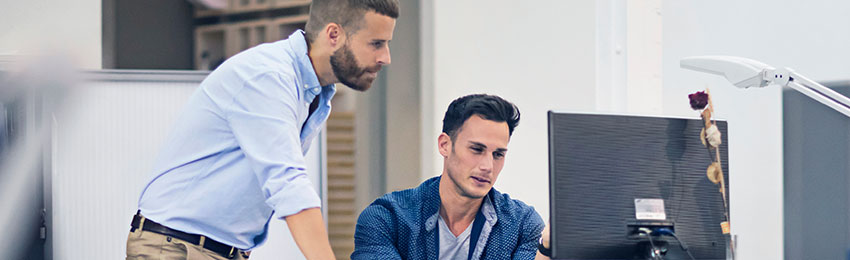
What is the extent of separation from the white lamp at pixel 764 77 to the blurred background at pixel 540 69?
4.97 feet

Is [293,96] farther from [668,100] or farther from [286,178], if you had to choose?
[668,100]

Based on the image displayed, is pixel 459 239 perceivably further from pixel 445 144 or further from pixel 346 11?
pixel 346 11

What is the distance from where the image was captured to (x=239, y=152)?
4.25ft

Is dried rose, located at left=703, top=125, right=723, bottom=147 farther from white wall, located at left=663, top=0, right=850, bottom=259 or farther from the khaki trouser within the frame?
white wall, located at left=663, top=0, right=850, bottom=259

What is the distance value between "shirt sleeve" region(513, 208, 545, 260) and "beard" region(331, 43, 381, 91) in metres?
0.70

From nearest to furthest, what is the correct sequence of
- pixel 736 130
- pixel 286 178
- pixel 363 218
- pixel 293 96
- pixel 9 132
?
pixel 286 178
pixel 293 96
pixel 363 218
pixel 9 132
pixel 736 130

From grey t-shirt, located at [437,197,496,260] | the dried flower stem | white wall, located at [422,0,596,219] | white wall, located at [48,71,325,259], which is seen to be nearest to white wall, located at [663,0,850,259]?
white wall, located at [422,0,596,219]

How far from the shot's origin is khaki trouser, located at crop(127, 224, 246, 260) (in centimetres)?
131

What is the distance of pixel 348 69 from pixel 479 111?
2.12ft

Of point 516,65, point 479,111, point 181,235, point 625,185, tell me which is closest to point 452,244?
point 479,111

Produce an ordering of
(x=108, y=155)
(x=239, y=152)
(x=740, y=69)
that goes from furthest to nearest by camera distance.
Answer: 1. (x=108, y=155)
2. (x=740, y=69)
3. (x=239, y=152)

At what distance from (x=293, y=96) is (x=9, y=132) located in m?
1.30

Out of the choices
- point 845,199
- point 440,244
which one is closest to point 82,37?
point 440,244

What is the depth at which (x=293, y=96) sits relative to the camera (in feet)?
4.24
